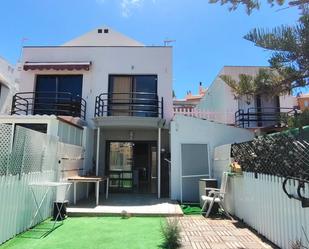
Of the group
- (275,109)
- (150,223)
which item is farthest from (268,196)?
(275,109)

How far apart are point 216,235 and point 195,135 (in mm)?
6854

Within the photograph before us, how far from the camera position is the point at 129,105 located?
55.1ft

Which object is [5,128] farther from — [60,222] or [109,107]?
[109,107]

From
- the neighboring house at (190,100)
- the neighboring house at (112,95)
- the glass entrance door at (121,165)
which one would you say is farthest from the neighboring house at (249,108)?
the neighboring house at (190,100)

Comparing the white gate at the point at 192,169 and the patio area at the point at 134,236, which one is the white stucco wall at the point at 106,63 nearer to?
the white gate at the point at 192,169

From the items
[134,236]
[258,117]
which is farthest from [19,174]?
[258,117]

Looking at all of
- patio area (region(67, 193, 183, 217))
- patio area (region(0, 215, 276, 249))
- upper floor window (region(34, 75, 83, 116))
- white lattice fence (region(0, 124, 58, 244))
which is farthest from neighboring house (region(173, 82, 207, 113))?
white lattice fence (region(0, 124, 58, 244))

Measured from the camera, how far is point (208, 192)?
11625mm

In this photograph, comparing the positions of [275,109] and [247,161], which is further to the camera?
[275,109]

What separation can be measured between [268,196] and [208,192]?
4.42 m

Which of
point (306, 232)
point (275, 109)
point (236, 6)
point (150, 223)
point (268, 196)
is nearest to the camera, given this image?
point (306, 232)

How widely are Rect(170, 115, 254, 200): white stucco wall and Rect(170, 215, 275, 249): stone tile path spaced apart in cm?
454

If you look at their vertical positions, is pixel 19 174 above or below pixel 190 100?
below

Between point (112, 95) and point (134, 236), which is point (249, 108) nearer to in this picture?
point (112, 95)
